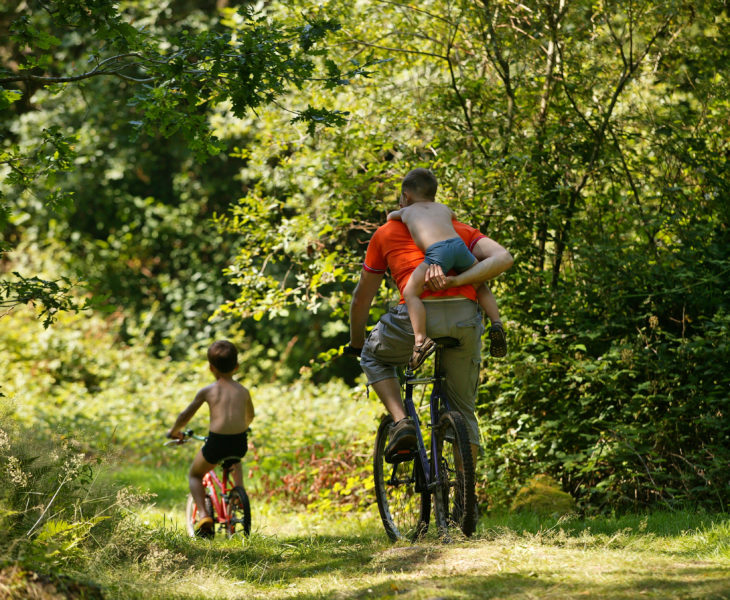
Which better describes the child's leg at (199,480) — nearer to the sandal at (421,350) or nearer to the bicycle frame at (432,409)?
the bicycle frame at (432,409)

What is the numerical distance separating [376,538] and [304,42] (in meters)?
3.03

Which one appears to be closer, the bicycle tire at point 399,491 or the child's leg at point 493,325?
the child's leg at point 493,325

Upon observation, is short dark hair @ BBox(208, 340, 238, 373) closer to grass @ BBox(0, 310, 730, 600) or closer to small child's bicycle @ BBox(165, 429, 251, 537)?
small child's bicycle @ BBox(165, 429, 251, 537)

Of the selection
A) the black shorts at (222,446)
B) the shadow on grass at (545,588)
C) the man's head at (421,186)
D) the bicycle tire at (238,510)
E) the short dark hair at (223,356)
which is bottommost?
the shadow on grass at (545,588)

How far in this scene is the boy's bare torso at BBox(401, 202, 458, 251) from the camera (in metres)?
4.16

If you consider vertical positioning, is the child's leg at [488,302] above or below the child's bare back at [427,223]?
below

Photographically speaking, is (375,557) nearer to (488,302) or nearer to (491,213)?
(488,302)

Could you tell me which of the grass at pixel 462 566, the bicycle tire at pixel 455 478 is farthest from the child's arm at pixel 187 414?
the bicycle tire at pixel 455 478

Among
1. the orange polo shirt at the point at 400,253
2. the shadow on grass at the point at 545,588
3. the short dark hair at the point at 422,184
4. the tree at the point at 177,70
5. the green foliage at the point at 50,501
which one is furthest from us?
the tree at the point at 177,70

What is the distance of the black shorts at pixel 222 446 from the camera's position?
5.53 meters

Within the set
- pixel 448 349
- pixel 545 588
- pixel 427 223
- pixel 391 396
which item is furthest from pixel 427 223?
pixel 545 588

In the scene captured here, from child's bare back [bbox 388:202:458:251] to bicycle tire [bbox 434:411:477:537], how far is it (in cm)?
89

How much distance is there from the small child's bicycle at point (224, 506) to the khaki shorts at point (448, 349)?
1.68 metres

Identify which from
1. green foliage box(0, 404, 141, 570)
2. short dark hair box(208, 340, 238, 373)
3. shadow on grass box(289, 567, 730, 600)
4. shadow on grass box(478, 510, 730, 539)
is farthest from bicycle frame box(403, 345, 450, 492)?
short dark hair box(208, 340, 238, 373)
